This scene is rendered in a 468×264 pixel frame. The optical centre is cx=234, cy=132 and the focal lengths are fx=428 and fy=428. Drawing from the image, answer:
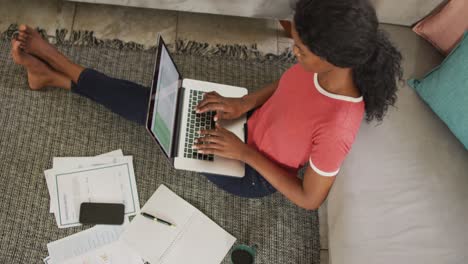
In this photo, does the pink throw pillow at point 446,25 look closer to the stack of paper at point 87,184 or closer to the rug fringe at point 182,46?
the rug fringe at point 182,46

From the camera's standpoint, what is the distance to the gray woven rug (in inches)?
53.3

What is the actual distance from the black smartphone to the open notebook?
0.05 m

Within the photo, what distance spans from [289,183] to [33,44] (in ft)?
3.12

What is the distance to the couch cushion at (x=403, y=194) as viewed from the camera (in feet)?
3.69

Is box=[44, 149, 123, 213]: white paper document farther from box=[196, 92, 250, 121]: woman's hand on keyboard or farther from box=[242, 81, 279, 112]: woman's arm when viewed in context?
box=[242, 81, 279, 112]: woman's arm

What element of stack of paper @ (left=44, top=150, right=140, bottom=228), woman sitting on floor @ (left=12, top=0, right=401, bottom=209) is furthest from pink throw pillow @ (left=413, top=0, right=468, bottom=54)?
stack of paper @ (left=44, top=150, right=140, bottom=228)

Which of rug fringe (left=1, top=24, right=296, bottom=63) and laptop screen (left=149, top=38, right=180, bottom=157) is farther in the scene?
rug fringe (left=1, top=24, right=296, bottom=63)

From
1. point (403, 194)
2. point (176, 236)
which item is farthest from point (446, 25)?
point (176, 236)

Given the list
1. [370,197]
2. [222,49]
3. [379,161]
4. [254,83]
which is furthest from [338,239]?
[222,49]

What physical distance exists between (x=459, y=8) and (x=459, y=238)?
673 mm

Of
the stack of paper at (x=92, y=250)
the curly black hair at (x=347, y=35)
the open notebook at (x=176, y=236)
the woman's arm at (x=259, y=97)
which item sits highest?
the curly black hair at (x=347, y=35)

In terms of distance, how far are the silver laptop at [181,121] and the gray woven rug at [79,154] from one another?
0.27 m

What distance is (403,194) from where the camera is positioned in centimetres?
118

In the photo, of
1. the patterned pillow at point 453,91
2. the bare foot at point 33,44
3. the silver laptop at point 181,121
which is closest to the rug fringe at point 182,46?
the bare foot at point 33,44
